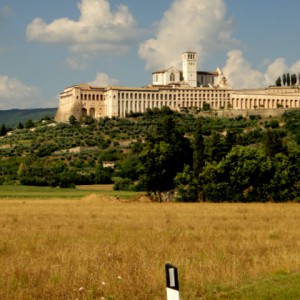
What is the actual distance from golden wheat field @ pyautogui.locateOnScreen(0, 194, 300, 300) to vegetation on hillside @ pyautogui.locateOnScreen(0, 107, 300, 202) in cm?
2837

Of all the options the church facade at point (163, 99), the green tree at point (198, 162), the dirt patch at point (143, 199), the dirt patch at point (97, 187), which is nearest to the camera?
the dirt patch at point (143, 199)

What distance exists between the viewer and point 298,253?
54.5 feet

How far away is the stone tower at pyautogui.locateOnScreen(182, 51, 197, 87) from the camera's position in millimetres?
195250

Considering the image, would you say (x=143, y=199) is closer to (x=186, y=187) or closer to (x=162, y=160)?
(x=186, y=187)

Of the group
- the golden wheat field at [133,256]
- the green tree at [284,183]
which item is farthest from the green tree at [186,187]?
the golden wheat field at [133,256]

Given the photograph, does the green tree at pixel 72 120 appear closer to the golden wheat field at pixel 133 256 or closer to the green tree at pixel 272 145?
the green tree at pixel 272 145

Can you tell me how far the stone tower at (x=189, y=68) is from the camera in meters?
195

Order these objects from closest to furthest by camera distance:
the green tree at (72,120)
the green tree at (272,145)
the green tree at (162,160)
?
the green tree at (162,160)
the green tree at (272,145)
the green tree at (72,120)

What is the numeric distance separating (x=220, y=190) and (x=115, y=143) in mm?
74393

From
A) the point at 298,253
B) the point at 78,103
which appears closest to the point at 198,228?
the point at 298,253

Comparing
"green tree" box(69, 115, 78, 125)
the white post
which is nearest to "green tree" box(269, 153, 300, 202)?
the white post

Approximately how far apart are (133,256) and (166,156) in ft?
148

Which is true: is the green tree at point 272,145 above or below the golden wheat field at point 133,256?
above

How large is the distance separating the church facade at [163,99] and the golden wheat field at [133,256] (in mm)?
146755
